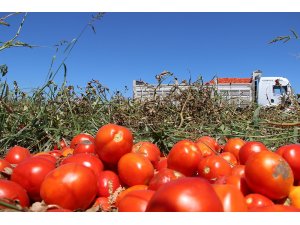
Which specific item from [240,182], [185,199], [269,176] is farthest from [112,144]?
[185,199]

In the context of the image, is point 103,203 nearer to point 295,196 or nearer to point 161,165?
point 161,165

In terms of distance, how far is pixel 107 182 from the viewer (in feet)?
5.24

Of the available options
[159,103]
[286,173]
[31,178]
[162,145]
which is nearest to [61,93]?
[159,103]

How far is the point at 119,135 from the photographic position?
177 centimetres

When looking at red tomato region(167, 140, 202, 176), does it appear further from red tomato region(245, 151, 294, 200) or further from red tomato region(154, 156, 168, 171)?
red tomato region(245, 151, 294, 200)

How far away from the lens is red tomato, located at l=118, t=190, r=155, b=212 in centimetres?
108

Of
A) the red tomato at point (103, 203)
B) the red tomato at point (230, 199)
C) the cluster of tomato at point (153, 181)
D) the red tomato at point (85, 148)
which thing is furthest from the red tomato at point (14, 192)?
the red tomato at point (230, 199)

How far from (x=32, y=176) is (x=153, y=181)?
51cm

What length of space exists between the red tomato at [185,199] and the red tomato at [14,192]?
649 mm

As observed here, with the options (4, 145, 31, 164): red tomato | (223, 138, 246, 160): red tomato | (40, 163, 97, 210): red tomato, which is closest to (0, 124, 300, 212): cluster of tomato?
(40, 163, 97, 210): red tomato

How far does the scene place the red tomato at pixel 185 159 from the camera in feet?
5.58

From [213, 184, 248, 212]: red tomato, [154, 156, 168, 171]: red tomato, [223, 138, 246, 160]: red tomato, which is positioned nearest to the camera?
[213, 184, 248, 212]: red tomato

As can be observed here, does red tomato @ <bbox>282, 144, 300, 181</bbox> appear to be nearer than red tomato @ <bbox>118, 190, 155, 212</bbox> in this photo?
No
